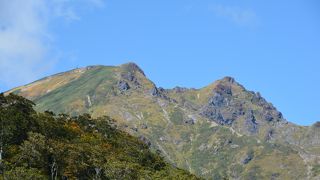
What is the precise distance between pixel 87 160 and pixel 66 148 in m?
7.39

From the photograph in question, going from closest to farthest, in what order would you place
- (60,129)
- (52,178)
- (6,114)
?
(52,178) → (6,114) → (60,129)

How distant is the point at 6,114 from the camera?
536 ft

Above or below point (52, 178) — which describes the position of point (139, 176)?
above

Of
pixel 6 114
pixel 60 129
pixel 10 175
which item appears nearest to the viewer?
pixel 10 175

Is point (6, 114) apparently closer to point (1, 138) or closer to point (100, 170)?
point (1, 138)

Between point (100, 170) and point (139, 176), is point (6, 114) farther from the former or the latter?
point (139, 176)

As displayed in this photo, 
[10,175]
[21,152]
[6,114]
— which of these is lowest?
[10,175]

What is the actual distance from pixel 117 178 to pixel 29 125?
3114cm

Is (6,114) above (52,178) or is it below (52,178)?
above

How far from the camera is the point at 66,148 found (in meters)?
165

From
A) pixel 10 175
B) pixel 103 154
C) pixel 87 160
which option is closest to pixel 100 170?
pixel 87 160

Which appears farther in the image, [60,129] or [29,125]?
[60,129]

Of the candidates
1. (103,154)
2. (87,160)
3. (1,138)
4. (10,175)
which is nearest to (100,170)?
(87,160)

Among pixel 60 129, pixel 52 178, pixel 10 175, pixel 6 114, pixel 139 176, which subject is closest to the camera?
pixel 10 175
